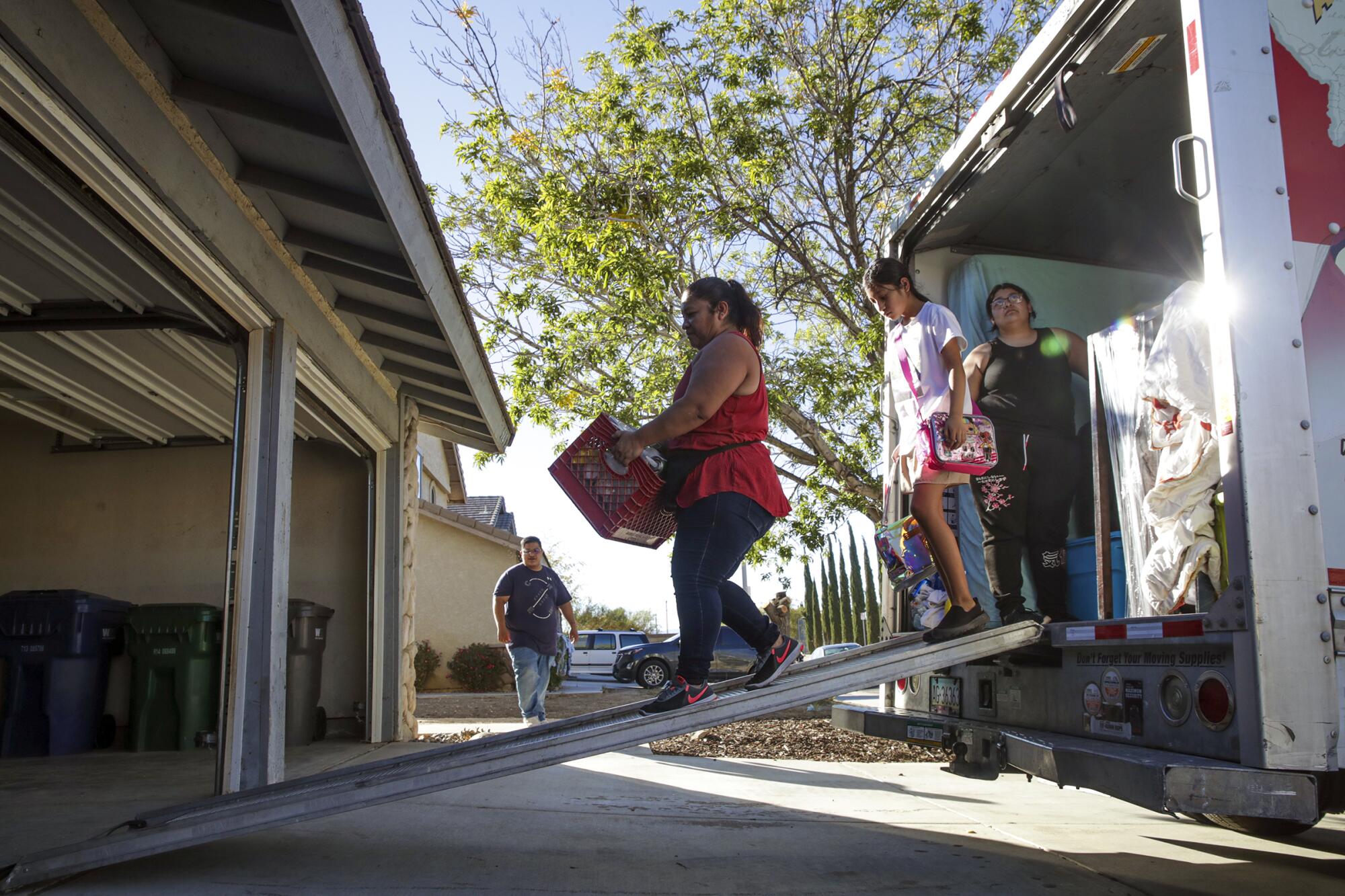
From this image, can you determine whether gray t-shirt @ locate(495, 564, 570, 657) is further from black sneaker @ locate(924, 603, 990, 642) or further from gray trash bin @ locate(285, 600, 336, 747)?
black sneaker @ locate(924, 603, 990, 642)

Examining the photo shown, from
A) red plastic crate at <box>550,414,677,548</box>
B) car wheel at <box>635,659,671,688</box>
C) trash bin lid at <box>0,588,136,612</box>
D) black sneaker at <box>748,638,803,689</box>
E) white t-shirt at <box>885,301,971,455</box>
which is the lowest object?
car wheel at <box>635,659,671,688</box>

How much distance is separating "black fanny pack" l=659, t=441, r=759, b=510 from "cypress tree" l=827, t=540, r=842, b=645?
2342 centimetres

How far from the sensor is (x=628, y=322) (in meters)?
10.2

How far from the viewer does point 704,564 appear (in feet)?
11.7

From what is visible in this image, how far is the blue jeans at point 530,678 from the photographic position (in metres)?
8.21

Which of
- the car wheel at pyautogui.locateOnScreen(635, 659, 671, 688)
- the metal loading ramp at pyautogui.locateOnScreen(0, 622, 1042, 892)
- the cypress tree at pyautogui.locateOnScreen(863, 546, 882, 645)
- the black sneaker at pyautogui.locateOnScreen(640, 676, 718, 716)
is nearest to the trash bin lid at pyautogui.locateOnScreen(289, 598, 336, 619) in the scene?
the metal loading ramp at pyautogui.locateOnScreen(0, 622, 1042, 892)

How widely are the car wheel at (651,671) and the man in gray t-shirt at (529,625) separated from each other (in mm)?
11576

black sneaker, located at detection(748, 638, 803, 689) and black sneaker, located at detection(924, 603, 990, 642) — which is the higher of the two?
black sneaker, located at detection(924, 603, 990, 642)

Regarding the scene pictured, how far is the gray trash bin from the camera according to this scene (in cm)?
732

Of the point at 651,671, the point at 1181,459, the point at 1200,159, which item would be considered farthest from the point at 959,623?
the point at 651,671

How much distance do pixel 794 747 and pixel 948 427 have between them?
530cm

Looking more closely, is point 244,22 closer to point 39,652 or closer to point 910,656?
point 910,656

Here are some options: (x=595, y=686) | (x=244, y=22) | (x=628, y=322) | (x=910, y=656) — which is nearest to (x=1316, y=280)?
(x=910, y=656)

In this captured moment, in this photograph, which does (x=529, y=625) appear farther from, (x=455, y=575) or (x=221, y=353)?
(x=455, y=575)
